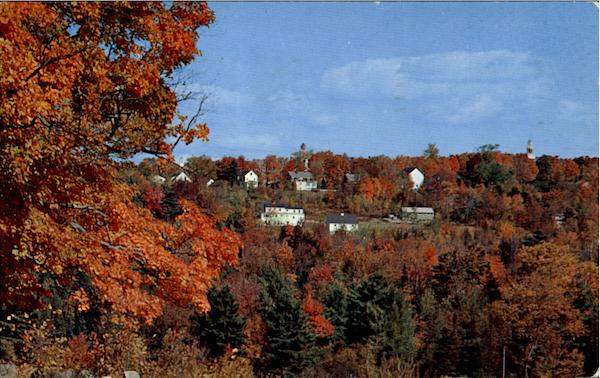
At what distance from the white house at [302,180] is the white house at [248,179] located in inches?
74.0

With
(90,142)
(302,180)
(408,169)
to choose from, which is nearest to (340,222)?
(408,169)

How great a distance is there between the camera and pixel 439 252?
110 feet

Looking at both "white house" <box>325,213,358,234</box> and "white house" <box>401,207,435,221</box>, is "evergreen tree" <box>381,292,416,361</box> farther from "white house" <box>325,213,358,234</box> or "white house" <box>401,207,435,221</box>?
"white house" <box>401,207,435,221</box>

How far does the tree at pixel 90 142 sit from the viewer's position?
4664mm

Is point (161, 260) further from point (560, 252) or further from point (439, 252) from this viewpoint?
point (439, 252)

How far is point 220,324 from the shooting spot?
2167cm

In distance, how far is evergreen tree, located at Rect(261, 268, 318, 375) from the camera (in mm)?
20656

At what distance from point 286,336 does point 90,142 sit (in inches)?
673

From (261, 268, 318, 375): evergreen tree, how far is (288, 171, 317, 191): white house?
181 inches

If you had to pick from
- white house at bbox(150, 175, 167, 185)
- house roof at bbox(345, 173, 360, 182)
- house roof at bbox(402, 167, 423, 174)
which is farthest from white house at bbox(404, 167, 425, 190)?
white house at bbox(150, 175, 167, 185)

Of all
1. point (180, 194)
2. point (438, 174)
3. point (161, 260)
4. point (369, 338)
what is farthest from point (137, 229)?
point (438, 174)

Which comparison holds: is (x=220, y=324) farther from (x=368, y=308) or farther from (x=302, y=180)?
(x=302, y=180)

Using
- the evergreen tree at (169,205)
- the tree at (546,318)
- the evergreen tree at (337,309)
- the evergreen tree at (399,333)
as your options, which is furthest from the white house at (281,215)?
the evergreen tree at (169,205)

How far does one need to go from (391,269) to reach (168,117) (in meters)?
27.2
